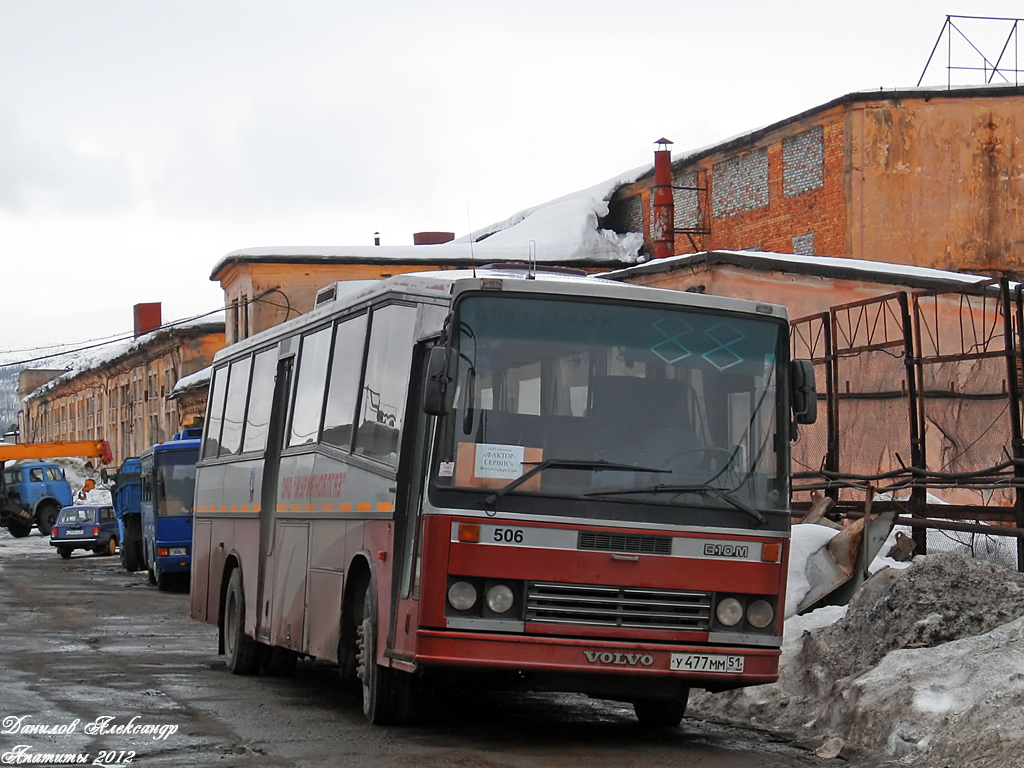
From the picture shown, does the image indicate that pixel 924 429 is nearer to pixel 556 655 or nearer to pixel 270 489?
pixel 270 489

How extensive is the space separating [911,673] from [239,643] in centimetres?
647

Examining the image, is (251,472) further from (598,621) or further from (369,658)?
(598,621)

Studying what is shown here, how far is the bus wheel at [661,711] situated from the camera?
34.1 ft

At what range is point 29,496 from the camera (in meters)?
59.4

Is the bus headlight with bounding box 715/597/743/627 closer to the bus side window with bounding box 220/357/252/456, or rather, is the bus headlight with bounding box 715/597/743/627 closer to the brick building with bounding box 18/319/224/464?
the bus side window with bounding box 220/357/252/456

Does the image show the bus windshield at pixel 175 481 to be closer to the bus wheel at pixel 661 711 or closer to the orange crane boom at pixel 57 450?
the orange crane boom at pixel 57 450

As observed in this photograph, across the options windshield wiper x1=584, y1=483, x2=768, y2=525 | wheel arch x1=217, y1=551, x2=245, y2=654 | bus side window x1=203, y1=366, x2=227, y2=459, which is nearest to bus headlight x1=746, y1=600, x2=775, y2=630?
windshield wiper x1=584, y1=483, x2=768, y2=525

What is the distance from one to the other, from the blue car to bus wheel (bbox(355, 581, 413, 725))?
3678cm

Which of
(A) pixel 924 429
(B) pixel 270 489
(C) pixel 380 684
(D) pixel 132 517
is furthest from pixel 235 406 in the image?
(D) pixel 132 517

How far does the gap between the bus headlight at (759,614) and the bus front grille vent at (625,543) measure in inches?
27.3

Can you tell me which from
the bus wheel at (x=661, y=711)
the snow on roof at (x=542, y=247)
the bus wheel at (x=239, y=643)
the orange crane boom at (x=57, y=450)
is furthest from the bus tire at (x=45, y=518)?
the bus wheel at (x=661, y=711)

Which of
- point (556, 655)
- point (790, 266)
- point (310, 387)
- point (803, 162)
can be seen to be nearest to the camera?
point (556, 655)

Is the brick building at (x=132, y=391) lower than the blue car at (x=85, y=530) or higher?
Answer: higher

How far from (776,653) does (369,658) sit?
2.57 m
